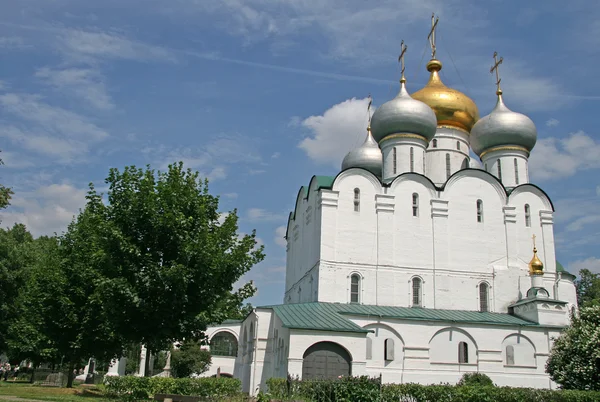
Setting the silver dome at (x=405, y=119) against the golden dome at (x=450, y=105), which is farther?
the golden dome at (x=450, y=105)

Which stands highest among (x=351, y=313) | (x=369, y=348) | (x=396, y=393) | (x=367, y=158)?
(x=367, y=158)

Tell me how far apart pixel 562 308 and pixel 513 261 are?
3031 millimetres

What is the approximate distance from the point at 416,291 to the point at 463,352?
11.5 feet

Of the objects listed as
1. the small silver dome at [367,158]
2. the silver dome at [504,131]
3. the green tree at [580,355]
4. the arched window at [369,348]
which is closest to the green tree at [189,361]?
the arched window at [369,348]

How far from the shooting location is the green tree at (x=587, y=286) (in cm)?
4847

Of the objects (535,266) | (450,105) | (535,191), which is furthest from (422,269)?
(450,105)

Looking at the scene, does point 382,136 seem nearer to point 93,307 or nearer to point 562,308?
point 562,308

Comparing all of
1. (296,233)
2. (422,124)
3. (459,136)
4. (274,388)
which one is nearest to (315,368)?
(274,388)

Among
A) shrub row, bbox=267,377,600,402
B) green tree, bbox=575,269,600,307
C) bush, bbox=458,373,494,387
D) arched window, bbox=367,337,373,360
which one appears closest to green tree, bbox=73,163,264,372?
shrub row, bbox=267,377,600,402

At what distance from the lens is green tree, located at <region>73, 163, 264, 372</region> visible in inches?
620

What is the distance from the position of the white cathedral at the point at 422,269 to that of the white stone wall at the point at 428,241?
53 millimetres

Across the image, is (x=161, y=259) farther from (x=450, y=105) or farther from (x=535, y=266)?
(x=450, y=105)

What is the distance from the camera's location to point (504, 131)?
31.2 metres

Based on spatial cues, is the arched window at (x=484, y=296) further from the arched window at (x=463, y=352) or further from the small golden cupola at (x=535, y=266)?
the arched window at (x=463, y=352)
